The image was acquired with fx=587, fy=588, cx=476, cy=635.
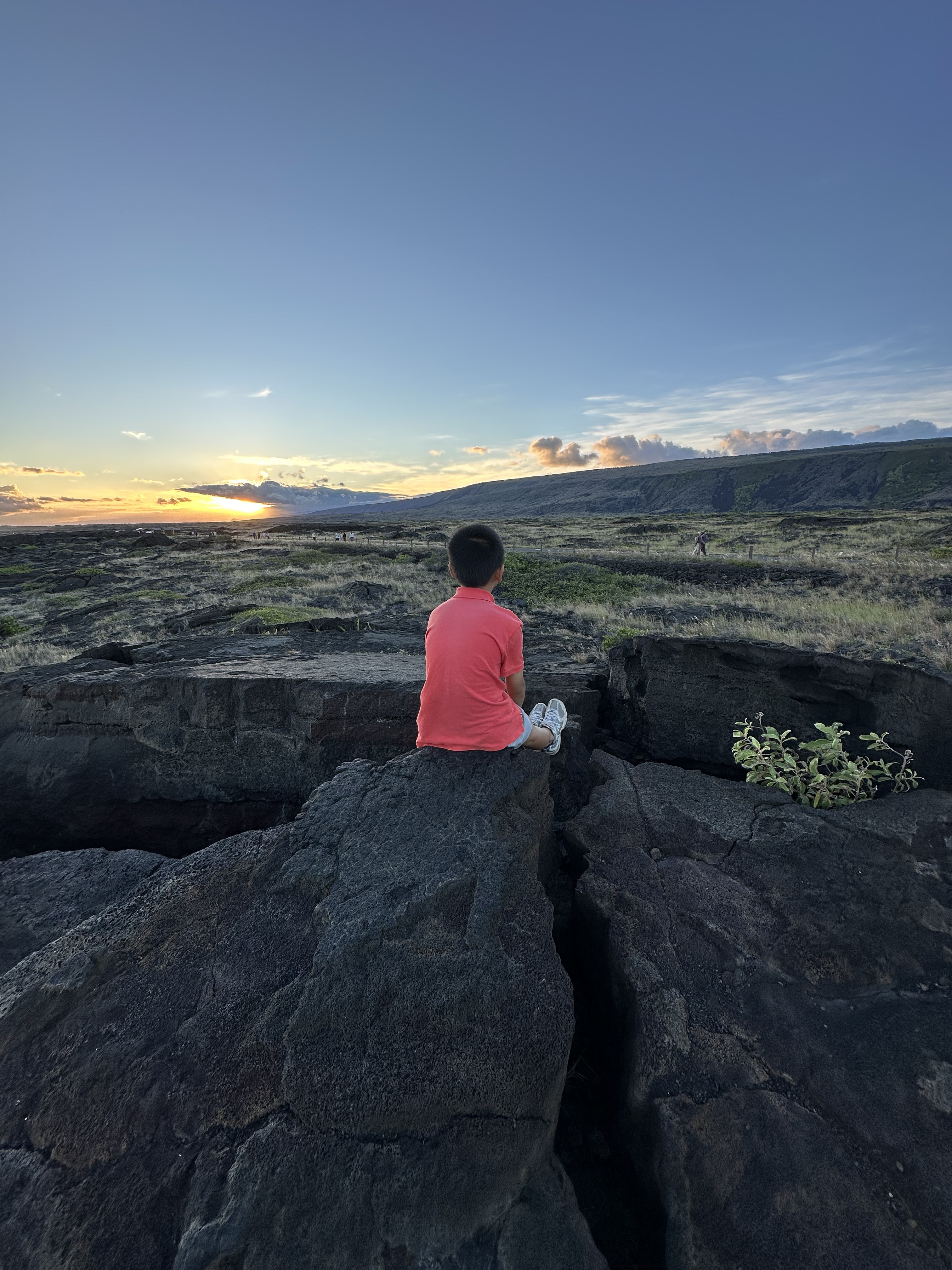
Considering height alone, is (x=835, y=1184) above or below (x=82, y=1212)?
below

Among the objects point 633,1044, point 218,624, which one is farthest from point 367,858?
point 218,624

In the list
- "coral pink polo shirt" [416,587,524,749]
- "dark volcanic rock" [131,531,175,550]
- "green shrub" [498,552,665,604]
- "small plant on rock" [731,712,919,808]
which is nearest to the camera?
"coral pink polo shirt" [416,587,524,749]

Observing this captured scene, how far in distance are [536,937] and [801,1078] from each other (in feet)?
3.97

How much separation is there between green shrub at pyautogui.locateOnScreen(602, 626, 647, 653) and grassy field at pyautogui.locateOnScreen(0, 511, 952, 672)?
72mm

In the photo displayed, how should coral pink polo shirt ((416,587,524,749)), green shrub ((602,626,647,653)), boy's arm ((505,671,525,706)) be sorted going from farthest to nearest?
green shrub ((602,626,647,653)), boy's arm ((505,671,525,706)), coral pink polo shirt ((416,587,524,749))

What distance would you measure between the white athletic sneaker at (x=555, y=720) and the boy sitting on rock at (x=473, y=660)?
0.43 meters

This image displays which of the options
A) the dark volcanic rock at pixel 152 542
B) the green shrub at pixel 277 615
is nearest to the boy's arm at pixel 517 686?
the green shrub at pixel 277 615

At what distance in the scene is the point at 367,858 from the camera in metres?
3.01

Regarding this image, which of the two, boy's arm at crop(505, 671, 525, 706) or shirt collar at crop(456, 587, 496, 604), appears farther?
boy's arm at crop(505, 671, 525, 706)

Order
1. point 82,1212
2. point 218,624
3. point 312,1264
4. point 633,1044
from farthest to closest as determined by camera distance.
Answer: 1. point 218,624
2. point 633,1044
3. point 82,1212
4. point 312,1264

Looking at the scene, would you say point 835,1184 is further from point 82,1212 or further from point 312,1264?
point 82,1212

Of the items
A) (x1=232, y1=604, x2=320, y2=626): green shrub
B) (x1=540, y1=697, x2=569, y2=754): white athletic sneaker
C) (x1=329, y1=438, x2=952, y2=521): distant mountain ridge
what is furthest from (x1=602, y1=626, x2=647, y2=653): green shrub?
(x1=329, y1=438, x2=952, y2=521): distant mountain ridge

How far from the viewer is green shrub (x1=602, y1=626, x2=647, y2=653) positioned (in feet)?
29.8

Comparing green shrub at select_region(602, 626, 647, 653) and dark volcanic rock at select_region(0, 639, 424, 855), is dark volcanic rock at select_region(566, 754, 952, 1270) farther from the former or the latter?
green shrub at select_region(602, 626, 647, 653)
